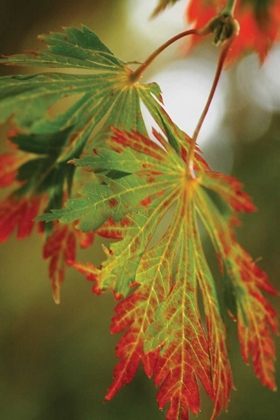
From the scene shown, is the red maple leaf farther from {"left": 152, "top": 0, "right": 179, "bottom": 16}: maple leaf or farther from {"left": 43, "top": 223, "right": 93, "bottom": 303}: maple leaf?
{"left": 152, "top": 0, "right": 179, "bottom": 16}: maple leaf

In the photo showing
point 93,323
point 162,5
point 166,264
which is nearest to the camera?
point 166,264

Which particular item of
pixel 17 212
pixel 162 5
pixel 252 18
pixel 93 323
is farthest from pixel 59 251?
pixel 93 323

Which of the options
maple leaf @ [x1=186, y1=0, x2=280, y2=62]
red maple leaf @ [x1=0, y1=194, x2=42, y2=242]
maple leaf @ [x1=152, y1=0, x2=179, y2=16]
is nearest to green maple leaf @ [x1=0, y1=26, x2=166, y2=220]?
red maple leaf @ [x1=0, y1=194, x2=42, y2=242]

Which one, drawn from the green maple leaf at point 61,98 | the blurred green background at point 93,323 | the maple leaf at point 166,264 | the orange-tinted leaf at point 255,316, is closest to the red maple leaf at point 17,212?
the green maple leaf at point 61,98

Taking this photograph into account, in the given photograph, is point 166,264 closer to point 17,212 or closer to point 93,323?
point 17,212

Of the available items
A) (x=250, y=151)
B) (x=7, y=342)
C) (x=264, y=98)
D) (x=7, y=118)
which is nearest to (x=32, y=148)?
(x=7, y=118)

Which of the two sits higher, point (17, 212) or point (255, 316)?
point (17, 212)
